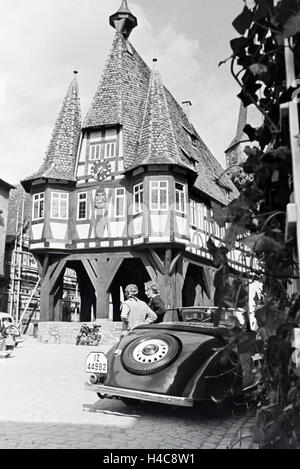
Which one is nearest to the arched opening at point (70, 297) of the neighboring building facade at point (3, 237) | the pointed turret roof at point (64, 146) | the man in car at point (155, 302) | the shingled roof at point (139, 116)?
the pointed turret roof at point (64, 146)

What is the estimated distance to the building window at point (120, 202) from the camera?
19639 mm

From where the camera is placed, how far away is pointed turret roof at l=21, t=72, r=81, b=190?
67.8ft

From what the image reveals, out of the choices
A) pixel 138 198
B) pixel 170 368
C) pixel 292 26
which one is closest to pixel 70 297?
pixel 138 198

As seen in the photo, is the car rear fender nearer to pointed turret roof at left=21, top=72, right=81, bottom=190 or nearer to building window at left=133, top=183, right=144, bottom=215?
building window at left=133, top=183, right=144, bottom=215

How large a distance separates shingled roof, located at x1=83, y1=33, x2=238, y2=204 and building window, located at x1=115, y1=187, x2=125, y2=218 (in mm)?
1049

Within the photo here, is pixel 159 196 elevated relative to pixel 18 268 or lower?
elevated

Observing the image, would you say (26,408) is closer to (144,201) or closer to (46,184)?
(144,201)

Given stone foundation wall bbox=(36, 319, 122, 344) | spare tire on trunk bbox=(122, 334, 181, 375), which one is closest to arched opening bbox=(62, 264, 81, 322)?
stone foundation wall bbox=(36, 319, 122, 344)

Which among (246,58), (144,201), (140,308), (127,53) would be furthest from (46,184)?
(246,58)

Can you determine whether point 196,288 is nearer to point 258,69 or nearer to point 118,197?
point 118,197

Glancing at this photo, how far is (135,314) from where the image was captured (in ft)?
23.1

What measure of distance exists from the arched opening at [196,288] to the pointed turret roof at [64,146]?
7.37 meters

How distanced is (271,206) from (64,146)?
65.1 feet

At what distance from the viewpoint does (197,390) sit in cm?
452
